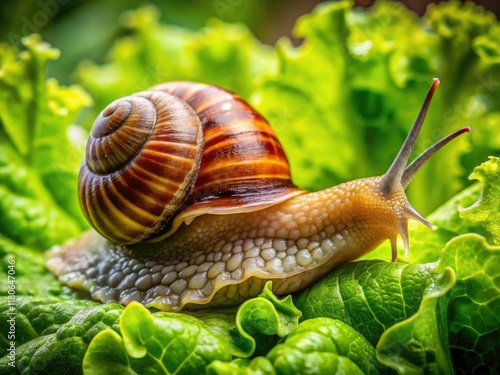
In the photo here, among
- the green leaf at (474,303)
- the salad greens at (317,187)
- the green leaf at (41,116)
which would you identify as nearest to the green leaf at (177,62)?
the salad greens at (317,187)

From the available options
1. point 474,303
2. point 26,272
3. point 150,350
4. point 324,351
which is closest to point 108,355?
point 150,350

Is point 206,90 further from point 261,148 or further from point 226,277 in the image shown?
point 226,277

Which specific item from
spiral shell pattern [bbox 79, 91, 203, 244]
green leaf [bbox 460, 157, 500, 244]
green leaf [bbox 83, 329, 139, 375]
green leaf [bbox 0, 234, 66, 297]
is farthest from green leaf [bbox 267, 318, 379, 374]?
green leaf [bbox 0, 234, 66, 297]

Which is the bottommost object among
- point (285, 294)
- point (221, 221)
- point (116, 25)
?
point (116, 25)

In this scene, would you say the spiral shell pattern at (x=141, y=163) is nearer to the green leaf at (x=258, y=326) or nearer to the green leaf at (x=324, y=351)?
the green leaf at (x=258, y=326)

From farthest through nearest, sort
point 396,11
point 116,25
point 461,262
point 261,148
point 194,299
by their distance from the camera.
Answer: point 116,25 < point 396,11 < point 261,148 < point 194,299 < point 461,262

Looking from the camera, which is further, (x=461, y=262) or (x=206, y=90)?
(x=206, y=90)

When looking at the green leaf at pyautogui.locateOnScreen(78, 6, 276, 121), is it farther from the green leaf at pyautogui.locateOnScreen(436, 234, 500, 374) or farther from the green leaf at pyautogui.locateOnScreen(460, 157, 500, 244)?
the green leaf at pyautogui.locateOnScreen(436, 234, 500, 374)

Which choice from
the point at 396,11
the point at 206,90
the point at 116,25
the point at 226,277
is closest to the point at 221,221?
the point at 226,277
